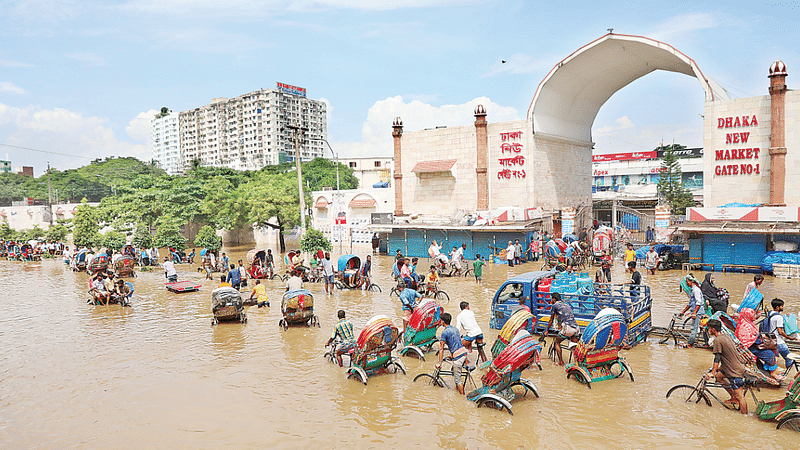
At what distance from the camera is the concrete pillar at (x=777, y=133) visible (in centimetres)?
2167

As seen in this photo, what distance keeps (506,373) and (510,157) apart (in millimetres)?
24164

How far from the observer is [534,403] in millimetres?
8070

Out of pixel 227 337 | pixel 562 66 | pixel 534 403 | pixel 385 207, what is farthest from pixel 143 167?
pixel 534 403

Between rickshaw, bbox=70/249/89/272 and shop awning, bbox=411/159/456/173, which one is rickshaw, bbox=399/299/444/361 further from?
rickshaw, bbox=70/249/89/272

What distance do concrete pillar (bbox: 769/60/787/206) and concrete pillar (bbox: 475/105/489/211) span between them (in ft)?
46.0

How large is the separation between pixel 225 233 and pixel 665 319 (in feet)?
119

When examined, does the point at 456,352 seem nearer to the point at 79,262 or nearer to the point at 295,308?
the point at 295,308

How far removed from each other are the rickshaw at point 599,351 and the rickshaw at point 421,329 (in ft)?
9.41

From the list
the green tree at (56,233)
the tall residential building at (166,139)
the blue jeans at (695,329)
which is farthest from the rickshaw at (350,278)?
the tall residential building at (166,139)

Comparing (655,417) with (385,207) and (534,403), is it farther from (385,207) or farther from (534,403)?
(385,207)

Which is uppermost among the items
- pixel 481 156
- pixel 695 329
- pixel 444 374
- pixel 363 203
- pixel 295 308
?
pixel 481 156

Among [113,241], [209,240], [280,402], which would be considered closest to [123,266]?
[209,240]

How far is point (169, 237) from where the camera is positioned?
30.8 meters

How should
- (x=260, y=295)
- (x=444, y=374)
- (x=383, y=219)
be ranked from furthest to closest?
(x=383, y=219) < (x=260, y=295) < (x=444, y=374)
